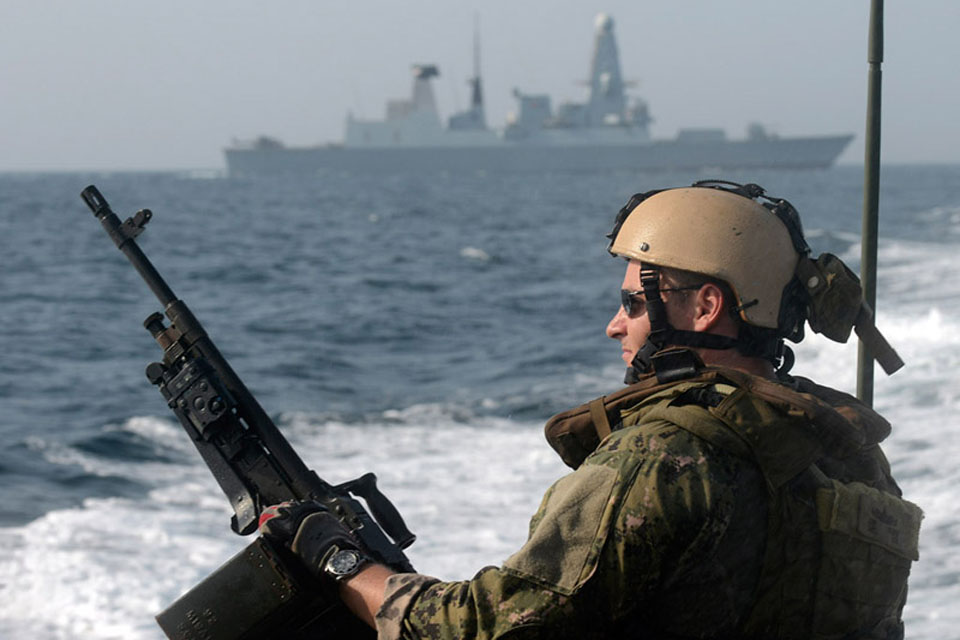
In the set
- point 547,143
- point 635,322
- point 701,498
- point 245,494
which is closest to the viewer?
point 701,498

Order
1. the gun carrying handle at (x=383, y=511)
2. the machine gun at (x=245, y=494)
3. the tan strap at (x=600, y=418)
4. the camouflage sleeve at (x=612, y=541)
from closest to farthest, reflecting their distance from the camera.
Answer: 1. the camouflage sleeve at (x=612, y=541)
2. the tan strap at (x=600, y=418)
3. the machine gun at (x=245, y=494)
4. the gun carrying handle at (x=383, y=511)

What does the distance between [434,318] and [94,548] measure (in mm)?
10972

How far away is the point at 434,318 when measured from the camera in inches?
695

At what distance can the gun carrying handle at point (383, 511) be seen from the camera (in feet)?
8.98

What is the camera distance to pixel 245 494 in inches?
119

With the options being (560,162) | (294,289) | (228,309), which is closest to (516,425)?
(228,309)

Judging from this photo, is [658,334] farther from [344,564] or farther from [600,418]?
[344,564]

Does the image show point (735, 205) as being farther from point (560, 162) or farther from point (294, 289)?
point (560, 162)

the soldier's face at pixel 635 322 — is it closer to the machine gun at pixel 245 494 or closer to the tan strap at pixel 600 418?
the tan strap at pixel 600 418

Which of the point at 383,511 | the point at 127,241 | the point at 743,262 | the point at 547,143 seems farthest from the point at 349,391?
the point at 547,143

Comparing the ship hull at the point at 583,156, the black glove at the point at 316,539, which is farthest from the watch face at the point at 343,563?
the ship hull at the point at 583,156

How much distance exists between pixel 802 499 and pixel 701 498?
0.63ft

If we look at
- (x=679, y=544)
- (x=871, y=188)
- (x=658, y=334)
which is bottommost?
(x=679, y=544)

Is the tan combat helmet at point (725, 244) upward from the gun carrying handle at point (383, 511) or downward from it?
upward
